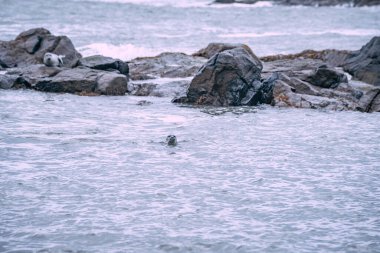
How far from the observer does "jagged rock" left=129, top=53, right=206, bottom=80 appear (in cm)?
1739

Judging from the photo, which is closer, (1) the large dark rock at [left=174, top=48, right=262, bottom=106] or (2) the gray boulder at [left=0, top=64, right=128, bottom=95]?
(1) the large dark rock at [left=174, top=48, right=262, bottom=106]

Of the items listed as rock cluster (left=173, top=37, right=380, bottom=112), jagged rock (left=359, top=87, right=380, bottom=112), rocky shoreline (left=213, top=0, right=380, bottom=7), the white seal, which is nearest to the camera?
jagged rock (left=359, top=87, right=380, bottom=112)

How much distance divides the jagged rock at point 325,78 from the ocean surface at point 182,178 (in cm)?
249

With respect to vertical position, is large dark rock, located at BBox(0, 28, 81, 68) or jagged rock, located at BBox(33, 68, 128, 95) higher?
large dark rock, located at BBox(0, 28, 81, 68)

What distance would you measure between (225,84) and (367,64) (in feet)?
20.8

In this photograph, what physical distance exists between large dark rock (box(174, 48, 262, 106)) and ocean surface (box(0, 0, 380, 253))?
0.58 metres

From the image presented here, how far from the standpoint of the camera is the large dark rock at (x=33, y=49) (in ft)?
60.7

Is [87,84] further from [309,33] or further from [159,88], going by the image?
[309,33]

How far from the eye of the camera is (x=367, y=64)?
1784 cm

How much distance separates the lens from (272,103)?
43.7ft

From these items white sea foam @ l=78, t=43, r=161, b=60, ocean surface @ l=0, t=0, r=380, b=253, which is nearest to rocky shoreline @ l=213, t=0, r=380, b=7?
white sea foam @ l=78, t=43, r=161, b=60

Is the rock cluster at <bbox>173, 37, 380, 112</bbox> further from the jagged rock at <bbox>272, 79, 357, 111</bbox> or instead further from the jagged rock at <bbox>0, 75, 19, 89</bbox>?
the jagged rock at <bbox>0, 75, 19, 89</bbox>

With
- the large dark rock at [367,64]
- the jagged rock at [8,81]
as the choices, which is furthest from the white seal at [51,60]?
the large dark rock at [367,64]

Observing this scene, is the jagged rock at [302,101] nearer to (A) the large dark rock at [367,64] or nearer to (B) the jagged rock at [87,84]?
(B) the jagged rock at [87,84]
